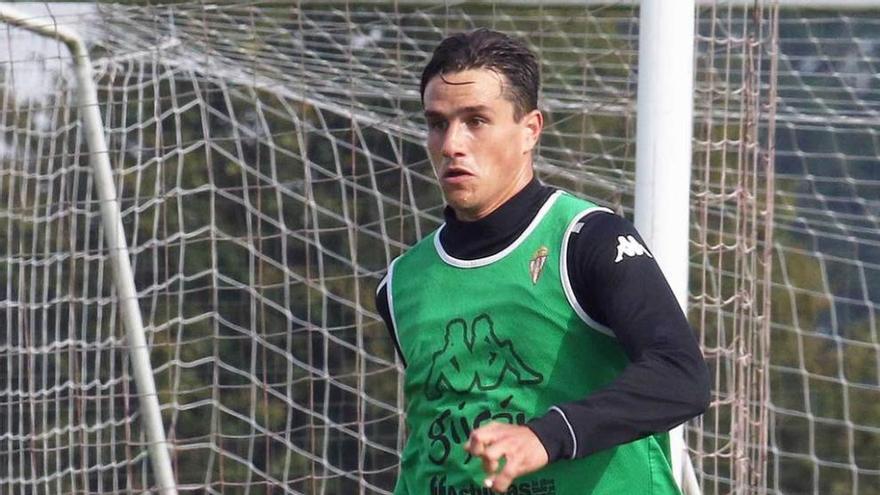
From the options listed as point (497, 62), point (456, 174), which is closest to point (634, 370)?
point (456, 174)

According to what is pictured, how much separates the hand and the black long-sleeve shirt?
3 cm

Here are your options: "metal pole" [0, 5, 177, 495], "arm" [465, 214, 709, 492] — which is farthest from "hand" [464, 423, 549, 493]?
"metal pole" [0, 5, 177, 495]

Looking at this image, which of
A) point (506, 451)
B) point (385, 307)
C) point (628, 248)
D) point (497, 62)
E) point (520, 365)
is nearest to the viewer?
point (506, 451)

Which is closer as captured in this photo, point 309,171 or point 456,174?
point 456,174

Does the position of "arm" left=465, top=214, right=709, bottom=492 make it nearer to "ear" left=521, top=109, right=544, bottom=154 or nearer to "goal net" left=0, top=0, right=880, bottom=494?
"ear" left=521, top=109, right=544, bottom=154

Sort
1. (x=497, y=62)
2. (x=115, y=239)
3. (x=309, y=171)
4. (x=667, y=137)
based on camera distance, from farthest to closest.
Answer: (x=309, y=171) → (x=115, y=239) → (x=667, y=137) → (x=497, y=62)

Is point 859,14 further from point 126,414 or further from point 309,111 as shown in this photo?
point 126,414

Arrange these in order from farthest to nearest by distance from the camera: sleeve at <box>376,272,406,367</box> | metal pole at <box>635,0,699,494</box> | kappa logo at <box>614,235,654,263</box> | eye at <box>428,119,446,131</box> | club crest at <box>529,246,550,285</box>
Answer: metal pole at <box>635,0,699,494</box>, sleeve at <box>376,272,406,367</box>, eye at <box>428,119,446,131</box>, club crest at <box>529,246,550,285</box>, kappa logo at <box>614,235,654,263</box>

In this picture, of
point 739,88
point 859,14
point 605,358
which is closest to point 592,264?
point 605,358

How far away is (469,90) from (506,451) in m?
0.71

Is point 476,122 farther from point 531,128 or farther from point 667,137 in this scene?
point 667,137

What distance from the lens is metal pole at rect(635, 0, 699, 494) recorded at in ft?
13.5

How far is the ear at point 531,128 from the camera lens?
280cm

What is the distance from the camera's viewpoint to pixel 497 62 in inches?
110
